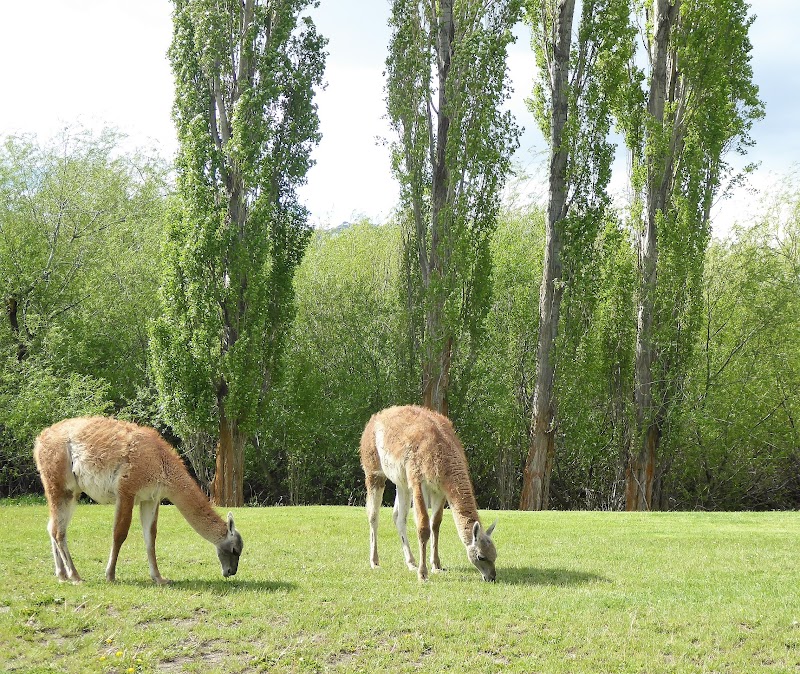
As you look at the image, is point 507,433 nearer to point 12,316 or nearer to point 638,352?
point 638,352

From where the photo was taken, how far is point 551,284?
22.2m

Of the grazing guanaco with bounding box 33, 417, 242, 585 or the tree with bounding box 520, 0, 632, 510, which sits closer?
the grazing guanaco with bounding box 33, 417, 242, 585

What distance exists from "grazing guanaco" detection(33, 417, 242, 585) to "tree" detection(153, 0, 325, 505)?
12.2m

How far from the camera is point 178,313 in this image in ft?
70.0

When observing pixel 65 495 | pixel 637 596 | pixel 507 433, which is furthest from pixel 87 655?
pixel 507 433

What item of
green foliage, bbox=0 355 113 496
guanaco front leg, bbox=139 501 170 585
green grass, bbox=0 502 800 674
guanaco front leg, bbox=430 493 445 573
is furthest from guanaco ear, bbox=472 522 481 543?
green foliage, bbox=0 355 113 496

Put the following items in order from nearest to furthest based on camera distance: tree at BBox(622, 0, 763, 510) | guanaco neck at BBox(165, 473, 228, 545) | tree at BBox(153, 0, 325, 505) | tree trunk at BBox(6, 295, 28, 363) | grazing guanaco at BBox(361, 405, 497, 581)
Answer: guanaco neck at BBox(165, 473, 228, 545) → grazing guanaco at BBox(361, 405, 497, 581) → tree at BBox(153, 0, 325, 505) → tree at BBox(622, 0, 763, 510) → tree trunk at BBox(6, 295, 28, 363)

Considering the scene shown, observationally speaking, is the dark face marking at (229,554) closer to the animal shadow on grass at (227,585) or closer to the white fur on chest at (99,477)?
the animal shadow on grass at (227,585)

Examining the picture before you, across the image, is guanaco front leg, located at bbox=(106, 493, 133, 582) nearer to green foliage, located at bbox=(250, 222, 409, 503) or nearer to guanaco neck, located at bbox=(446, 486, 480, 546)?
guanaco neck, located at bbox=(446, 486, 480, 546)

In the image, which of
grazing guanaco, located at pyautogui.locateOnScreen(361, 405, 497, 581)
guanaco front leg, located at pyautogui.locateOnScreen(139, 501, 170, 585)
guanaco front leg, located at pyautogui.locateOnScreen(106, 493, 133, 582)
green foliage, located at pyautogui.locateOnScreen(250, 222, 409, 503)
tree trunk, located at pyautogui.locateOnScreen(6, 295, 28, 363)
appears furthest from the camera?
green foliage, located at pyautogui.locateOnScreen(250, 222, 409, 503)

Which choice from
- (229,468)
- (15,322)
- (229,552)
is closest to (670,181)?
(229,468)

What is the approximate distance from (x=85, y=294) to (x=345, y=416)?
1017 centimetres

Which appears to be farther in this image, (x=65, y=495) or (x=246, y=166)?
(x=246, y=166)

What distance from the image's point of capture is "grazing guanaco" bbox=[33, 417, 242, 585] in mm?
8578
